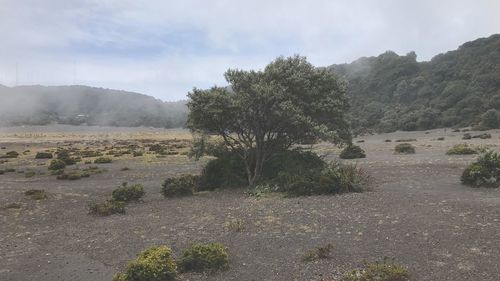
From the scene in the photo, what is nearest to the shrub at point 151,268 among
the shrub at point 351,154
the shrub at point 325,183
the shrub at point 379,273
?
the shrub at point 379,273

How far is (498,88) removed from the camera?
289 feet

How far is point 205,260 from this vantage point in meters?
11.4

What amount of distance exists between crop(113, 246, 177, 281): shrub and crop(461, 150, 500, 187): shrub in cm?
1345

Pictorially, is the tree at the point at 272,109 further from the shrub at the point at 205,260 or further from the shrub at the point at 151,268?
the shrub at the point at 151,268

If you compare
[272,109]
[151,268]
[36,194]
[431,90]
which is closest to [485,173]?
[272,109]

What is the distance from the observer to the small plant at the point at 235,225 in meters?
14.6

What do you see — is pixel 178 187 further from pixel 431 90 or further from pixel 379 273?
pixel 431 90

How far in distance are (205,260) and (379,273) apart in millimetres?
4080

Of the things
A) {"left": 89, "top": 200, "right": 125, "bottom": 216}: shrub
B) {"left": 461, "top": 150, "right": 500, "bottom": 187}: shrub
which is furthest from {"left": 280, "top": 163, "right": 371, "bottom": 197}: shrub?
{"left": 89, "top": 200, "right": 125, "bottom": 216}: shrub

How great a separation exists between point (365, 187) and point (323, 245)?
7.80m

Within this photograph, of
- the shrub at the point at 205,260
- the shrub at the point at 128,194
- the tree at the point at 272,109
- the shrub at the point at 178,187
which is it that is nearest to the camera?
the shrub at the point at 205,260

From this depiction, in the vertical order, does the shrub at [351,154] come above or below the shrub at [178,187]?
above

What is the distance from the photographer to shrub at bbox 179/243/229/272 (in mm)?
11375

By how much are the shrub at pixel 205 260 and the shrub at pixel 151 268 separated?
0.53 m
